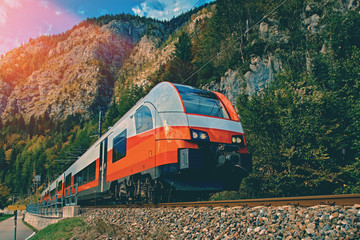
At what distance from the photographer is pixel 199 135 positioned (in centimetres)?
757

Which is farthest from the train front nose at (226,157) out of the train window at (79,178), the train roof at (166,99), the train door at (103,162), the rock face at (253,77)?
the rock face at (253,77)

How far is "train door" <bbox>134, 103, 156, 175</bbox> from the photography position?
317 inches

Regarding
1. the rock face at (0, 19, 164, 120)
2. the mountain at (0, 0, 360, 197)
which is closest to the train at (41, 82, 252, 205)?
the mountain at (0, 0, 360, 197)

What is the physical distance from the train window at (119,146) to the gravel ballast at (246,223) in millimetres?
2776

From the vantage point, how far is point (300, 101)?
15.5 metres

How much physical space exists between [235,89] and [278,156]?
17.5 meters

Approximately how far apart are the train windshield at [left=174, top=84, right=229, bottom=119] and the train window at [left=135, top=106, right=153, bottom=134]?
125 cm

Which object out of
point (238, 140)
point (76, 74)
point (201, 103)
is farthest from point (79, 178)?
point (76, 74)

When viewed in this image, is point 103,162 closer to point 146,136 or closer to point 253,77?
point 146,136

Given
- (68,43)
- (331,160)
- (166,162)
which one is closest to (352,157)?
(331,160)

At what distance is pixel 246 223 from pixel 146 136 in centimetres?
456

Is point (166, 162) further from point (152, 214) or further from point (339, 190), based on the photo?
point (339, 190)

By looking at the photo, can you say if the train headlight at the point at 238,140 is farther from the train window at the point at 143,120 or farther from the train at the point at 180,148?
the train window at the point at 143,120

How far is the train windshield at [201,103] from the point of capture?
8352 millimetres
